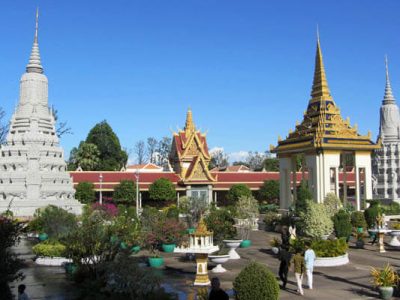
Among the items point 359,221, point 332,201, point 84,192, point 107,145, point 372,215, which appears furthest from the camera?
point 107,145

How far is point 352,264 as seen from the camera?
61.8ft

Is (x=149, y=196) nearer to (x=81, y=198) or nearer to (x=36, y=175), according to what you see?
(x=81, y=198)

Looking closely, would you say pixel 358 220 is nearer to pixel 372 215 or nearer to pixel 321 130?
pixel 372 215

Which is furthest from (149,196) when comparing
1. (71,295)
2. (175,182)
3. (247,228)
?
(71,295)

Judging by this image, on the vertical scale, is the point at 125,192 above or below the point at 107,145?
below

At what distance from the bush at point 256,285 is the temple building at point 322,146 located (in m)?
23.4

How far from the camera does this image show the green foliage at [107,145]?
222ft

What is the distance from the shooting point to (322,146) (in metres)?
33.0

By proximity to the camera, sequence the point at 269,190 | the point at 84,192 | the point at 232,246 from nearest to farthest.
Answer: the point at 232,246
the point at 84,192
the point at 269,190

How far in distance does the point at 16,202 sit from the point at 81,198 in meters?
9.58

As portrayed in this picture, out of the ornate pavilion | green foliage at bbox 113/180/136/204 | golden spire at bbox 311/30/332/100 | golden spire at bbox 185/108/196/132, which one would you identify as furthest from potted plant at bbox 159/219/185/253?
golden spire at bbox 185/108/196/132

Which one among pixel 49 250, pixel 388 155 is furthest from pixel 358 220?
pixel 388 155

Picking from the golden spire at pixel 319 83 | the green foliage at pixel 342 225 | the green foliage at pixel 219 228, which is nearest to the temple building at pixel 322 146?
the golden spire at pixel 319 83

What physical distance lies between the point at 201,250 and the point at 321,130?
21349 millimetres
